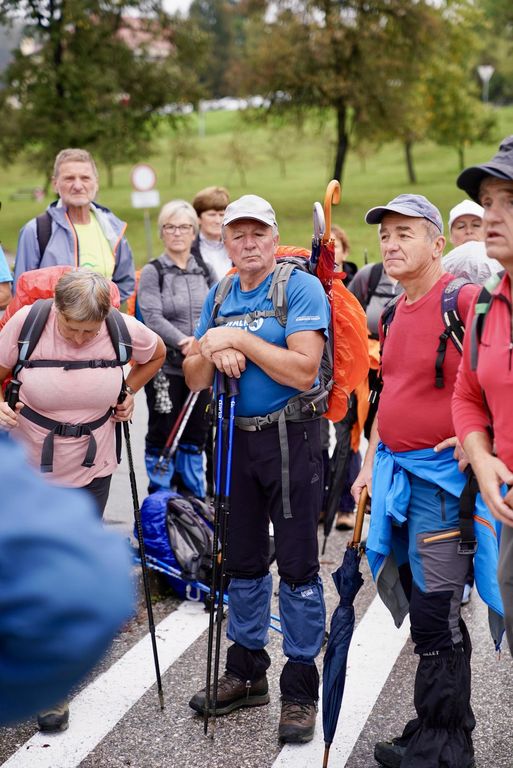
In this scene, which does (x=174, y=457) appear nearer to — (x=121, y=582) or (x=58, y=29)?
(x=121, y=582)

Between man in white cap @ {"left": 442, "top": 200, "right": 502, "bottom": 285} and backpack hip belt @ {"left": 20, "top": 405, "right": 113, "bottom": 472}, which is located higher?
man in white cap @ {"left": 442, "top": 200, "right": 502, "bottom": 285}

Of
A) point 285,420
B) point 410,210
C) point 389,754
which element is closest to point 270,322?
point 285,420

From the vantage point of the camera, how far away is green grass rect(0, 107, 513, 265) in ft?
116

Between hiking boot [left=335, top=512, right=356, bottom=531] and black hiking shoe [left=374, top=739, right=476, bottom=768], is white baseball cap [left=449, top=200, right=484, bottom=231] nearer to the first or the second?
hiking boot [left=335, top=512, right=356, bottom=531]

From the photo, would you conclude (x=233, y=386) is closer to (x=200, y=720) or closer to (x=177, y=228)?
(x=200, y=720)

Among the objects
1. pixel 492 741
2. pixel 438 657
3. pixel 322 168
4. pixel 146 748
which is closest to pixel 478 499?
pixel 438 657

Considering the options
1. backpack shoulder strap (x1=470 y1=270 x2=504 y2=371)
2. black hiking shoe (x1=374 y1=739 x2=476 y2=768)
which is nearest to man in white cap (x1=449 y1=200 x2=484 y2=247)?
backpack shoulder strap (x1=470 y1=270 x2=504 y2=371)

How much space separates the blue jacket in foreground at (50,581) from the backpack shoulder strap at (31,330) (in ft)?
9.36

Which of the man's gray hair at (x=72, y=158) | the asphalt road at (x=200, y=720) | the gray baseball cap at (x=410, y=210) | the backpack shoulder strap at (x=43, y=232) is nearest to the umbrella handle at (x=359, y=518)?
the asphalt road at (x=200, y=720)

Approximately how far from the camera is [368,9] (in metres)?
37.1

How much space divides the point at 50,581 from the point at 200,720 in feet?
10.3

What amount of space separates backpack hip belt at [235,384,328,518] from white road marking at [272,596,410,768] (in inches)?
38.3

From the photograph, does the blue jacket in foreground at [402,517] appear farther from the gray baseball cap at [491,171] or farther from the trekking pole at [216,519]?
the gray baseball cap at [491,171]

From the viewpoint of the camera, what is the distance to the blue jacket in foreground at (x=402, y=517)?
3756 millimetres
